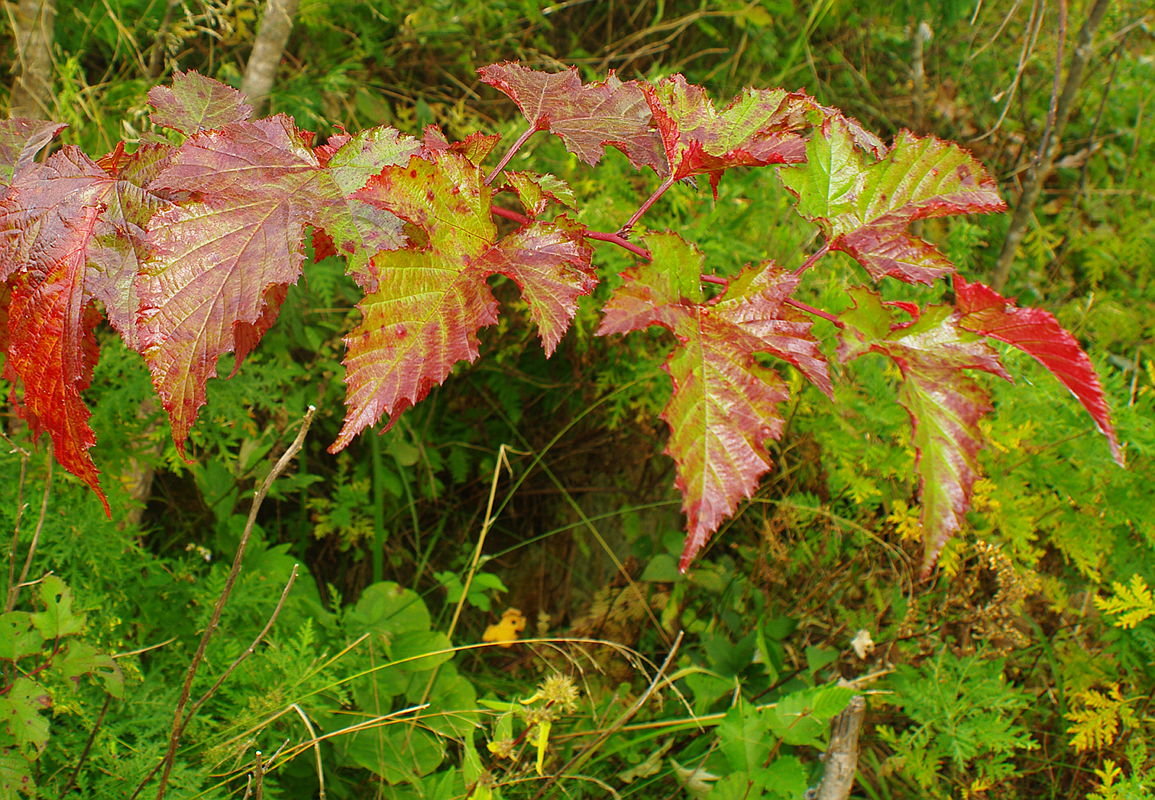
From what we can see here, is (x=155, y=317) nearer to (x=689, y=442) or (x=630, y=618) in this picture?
(x=689, y=442)

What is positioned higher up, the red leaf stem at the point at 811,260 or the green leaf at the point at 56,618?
the red leaf stem at the point at 811,260

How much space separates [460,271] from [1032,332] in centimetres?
47

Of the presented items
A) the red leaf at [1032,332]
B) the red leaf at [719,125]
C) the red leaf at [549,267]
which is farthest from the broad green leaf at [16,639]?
the red leaf at [1032,332]

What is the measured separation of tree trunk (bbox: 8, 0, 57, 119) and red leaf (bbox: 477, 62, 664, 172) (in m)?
1.34

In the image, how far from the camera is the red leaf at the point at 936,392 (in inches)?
25.4

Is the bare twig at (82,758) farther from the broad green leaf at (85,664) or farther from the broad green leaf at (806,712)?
the broad green leaf at (806,712)

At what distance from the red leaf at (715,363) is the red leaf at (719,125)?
13cm

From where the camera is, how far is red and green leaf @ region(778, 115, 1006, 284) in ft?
2.51

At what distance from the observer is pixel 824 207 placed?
783mm

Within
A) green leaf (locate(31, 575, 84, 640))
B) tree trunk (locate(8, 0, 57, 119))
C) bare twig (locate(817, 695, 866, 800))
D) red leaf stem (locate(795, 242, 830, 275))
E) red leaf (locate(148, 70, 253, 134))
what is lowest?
bare twig (locate(817, 695, 866, 800))

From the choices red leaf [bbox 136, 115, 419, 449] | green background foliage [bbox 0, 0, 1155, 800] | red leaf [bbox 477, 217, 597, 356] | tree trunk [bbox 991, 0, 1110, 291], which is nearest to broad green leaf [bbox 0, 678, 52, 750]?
green background foliage [bbox 0, 0, 1155, 800]

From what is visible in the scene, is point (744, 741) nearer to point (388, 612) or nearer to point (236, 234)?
point (388, 612)

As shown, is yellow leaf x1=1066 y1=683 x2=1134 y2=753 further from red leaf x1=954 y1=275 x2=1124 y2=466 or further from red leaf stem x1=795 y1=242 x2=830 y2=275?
red leaf stem x1=795 y1=242 x2=830 y2=275

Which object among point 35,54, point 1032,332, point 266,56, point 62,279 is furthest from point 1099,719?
point 35,54
